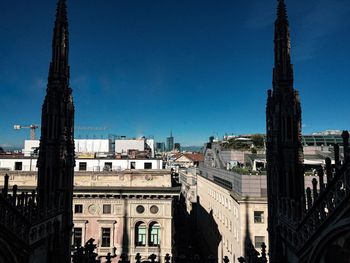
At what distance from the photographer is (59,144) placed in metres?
12.8

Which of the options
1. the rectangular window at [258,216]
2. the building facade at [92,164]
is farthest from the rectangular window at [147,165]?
the rectangular window at [258,216]

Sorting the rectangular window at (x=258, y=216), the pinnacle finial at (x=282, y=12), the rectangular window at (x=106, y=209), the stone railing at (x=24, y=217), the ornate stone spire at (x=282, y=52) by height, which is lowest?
the rectangular window at (x=258, y=216)

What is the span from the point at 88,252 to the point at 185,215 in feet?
308

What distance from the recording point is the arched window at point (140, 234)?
35.2 m

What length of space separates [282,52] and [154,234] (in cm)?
2857

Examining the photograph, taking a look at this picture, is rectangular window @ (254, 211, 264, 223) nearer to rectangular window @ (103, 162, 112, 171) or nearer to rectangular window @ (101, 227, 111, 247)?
rectangular window @ (101, 227, 111, 247)

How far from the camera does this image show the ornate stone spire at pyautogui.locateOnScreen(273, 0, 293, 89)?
12.1 m

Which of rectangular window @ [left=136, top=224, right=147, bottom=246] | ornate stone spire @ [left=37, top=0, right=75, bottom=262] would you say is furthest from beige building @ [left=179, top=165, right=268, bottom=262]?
ornate stone spire @ [left=37, top=0, right=75, bottom=262]

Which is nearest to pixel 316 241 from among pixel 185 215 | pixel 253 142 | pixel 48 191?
pixel 48 191

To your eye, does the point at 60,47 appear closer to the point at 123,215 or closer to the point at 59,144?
the point at 59,144

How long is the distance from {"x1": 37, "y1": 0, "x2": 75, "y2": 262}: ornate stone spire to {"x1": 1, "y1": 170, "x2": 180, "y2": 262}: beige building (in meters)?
22.1

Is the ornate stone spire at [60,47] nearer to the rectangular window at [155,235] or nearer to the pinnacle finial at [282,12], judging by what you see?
the pinnacle finial at [282,12]

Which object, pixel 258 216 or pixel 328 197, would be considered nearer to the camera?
pixel 328 197

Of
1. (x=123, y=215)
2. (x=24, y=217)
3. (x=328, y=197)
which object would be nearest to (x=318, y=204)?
(x=328, y=197)
